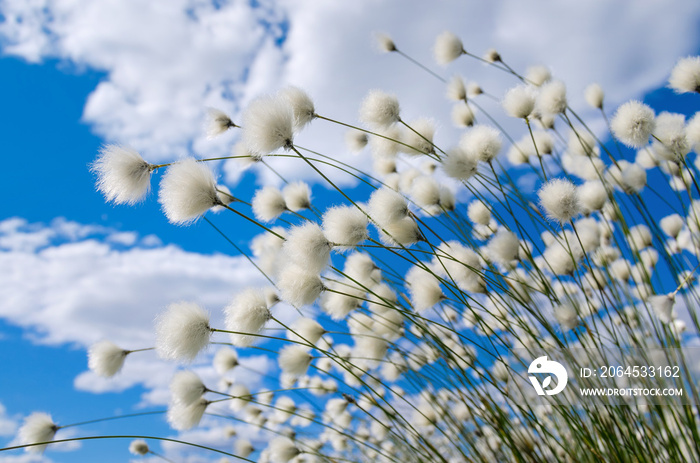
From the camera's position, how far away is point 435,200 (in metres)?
2.37

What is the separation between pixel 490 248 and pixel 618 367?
834 mm

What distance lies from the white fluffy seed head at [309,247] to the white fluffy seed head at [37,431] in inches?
66.4

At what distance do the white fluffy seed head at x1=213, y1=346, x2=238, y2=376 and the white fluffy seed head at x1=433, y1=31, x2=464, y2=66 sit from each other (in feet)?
8.60

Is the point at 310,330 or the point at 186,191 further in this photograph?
the point at 310,330

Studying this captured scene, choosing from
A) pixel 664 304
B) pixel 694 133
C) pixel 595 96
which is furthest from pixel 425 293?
pixel 595 96

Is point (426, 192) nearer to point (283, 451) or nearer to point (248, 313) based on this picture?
point (248, 313)

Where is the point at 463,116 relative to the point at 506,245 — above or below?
above

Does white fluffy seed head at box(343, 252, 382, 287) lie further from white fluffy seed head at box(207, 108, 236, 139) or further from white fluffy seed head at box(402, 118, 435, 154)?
white fluffy seed head at box(207, 108, 236, 139)

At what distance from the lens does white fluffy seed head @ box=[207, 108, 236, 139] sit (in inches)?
93.2

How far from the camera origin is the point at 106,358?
7.98ft

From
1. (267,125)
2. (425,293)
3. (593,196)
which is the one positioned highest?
(593,196)

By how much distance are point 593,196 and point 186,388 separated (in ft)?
8.00

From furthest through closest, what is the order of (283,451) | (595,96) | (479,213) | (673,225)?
(673,225), (595,96), (283,451), (479,213)

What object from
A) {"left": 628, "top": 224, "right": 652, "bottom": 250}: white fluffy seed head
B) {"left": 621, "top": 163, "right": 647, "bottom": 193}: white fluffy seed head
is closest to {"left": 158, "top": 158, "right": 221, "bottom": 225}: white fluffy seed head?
{"left": 621, "top": 163, "right": 647, "bottom": 193}: white fluffy seed head
